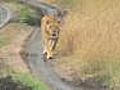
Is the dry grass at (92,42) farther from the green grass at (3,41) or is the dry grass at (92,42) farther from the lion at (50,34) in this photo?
the green grass at (3,41)

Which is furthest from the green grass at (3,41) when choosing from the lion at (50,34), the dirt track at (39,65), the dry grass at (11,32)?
the lion at (50,34)

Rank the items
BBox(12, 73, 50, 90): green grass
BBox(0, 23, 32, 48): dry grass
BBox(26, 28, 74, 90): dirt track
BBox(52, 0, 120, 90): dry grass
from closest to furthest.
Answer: BBox(12, 73, 50, 90): green grass < BBox(26, 28, 74, 90): dirt track < BBox(52, 0, 120, 90): dry grass < BBox(0, 23, 32, 48): dry grass

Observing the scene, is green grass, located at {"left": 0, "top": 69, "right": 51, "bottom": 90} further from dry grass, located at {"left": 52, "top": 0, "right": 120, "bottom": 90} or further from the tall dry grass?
the tall dry grass

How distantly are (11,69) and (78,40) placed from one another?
0.61 metres

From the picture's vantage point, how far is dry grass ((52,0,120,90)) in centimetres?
322

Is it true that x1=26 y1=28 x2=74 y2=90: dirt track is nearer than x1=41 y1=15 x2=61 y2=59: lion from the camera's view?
Yes

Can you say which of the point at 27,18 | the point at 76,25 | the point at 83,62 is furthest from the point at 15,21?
the point at 83,62

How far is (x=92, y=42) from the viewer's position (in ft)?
11.4

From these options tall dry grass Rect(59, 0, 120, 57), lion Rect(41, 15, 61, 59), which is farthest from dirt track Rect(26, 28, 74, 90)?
tall dry grass Rect(59, 0, 120, 57)

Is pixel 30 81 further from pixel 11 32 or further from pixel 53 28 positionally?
pixel 11 32

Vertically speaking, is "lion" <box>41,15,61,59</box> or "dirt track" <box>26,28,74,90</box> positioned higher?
"lion" <box>41,15,61,59</box>

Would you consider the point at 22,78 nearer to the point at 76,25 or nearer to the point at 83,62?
the point at 83,62

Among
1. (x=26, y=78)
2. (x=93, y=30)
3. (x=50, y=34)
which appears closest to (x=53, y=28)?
(x=50, y=34)

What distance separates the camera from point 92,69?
10.6 ft
